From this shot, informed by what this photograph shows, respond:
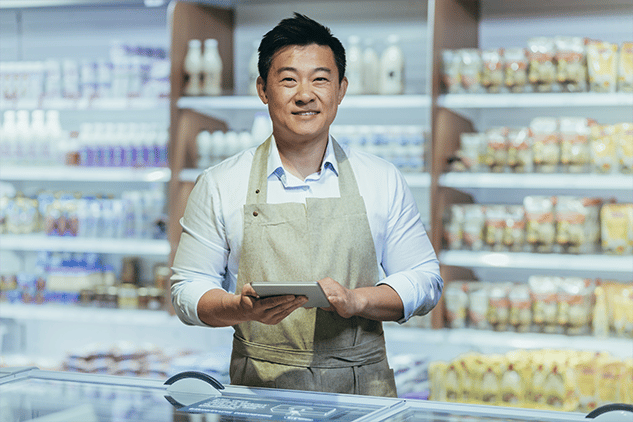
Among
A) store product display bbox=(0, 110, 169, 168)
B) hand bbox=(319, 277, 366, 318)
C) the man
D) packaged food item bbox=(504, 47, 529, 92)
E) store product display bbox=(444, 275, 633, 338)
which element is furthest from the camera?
store product display bbox=(0, 110, 169, 168)

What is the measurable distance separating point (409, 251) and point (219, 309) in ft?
1.73

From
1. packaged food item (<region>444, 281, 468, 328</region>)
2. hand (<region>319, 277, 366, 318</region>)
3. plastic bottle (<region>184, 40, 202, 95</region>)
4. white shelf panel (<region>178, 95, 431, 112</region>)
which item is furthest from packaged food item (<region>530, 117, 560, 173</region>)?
hand (<region>319, 277, 366, 318</region>)

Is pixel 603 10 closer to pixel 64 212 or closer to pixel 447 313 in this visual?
pixel 447 313

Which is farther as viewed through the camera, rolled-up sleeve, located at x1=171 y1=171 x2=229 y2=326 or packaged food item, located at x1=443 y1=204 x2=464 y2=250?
packaged food item, located at x1=443 y1=204 x2=464 y2=250

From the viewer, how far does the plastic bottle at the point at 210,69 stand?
4008 millimetres

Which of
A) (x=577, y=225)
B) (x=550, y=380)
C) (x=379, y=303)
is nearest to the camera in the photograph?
(x=379, y=303)

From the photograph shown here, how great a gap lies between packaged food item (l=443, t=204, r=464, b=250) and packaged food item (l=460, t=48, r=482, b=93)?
1.90 feet

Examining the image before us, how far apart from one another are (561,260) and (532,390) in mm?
597

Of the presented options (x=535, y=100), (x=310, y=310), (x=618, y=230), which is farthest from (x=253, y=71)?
(x=310, y=310)

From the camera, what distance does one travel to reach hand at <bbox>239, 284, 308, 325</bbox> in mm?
1503

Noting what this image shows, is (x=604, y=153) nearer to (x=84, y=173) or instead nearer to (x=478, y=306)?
(x=478, y=306)

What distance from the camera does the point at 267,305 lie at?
152cm

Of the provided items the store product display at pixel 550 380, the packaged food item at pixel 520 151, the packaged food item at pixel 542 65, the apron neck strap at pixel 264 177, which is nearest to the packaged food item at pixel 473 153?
the packaged food item at pixel 520 151

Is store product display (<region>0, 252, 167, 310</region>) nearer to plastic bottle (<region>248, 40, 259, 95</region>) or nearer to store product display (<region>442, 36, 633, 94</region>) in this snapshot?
plastic bottle (<region>248, 40, 259, 95</region>)
